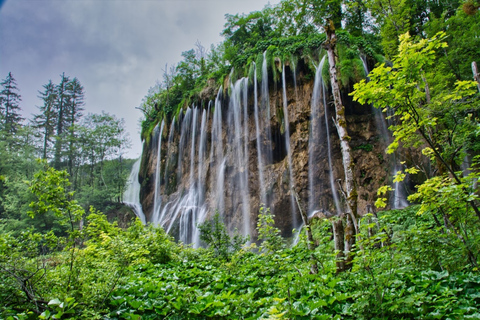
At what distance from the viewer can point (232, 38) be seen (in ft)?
70.7

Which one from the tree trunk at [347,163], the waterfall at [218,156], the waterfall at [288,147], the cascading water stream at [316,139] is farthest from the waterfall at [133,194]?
the tree trunk at [347,163]

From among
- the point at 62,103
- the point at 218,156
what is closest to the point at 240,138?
the point at 218,156

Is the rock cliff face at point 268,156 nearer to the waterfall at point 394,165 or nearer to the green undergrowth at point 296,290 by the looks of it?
the waterfall at point 394,165

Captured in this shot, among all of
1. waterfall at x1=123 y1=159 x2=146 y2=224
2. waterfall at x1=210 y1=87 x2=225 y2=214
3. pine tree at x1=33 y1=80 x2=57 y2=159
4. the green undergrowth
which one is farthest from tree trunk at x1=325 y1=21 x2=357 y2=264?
pine tree at x1=33 y1=80 x2=57 y2=159

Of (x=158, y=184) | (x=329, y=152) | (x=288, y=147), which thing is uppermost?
(x=288, y=147)

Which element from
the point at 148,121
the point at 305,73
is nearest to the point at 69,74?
the point at 148,121

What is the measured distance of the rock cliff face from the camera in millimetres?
12844

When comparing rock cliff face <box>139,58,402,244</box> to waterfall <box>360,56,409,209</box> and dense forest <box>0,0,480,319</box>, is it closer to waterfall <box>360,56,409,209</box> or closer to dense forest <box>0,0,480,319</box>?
waterfall <box>360,56,409,209</box>

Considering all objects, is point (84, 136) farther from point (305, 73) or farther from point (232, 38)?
point (305, 73)

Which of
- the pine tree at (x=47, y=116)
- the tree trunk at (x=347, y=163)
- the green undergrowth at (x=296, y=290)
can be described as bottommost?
the green undergrowth at (x=296, y=290)

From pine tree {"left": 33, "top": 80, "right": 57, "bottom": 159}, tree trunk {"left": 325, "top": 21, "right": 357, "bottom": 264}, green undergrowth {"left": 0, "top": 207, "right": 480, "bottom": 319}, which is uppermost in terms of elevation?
pine tree {"left": 33, "top": 80, "right": 57, "bottom": 159}

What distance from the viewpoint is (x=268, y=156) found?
14828 mm

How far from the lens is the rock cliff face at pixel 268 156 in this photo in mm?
12844

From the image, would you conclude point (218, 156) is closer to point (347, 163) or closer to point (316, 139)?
point (316, 139)
